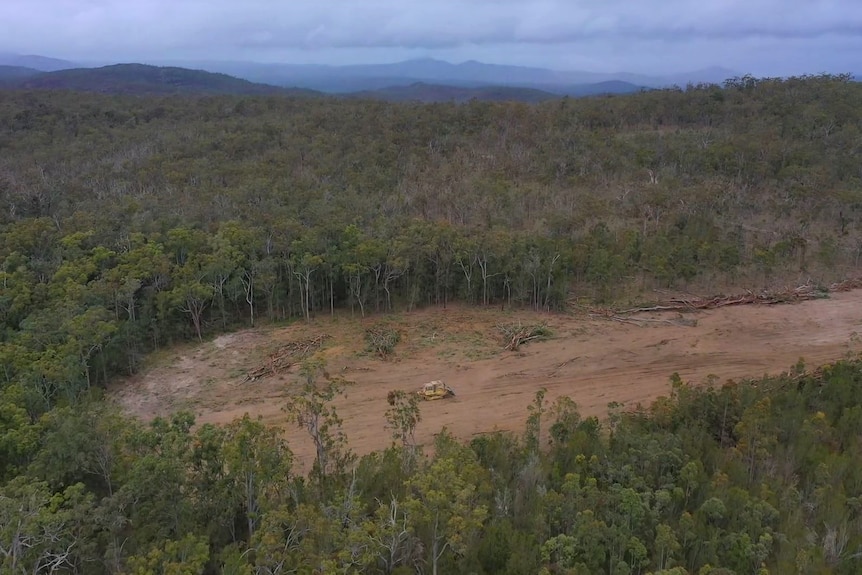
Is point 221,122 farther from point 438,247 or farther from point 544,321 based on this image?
point 544,321

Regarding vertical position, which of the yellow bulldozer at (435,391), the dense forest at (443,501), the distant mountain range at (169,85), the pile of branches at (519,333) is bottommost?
the yellow bulldozer at (435,391)

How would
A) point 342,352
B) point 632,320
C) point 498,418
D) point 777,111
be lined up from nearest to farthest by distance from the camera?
point 498,418 < point 342,352 < point 632,320 < point 777,111

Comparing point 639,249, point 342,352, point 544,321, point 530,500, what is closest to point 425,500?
point 530,500

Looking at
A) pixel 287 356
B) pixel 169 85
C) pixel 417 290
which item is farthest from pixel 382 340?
pixel 169 85

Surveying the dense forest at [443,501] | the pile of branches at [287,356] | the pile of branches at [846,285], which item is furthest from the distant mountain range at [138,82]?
the dense forest at [443,501]

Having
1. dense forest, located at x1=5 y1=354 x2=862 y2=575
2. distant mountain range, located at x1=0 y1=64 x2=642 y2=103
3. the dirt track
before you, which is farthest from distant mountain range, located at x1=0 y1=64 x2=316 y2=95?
dense forest, located at x1=5 y1=354 x2=862 y2=575

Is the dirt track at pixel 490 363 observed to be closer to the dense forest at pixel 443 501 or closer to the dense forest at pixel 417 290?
the dense forest at pixel 417 290

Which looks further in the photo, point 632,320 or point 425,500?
point 632,320
